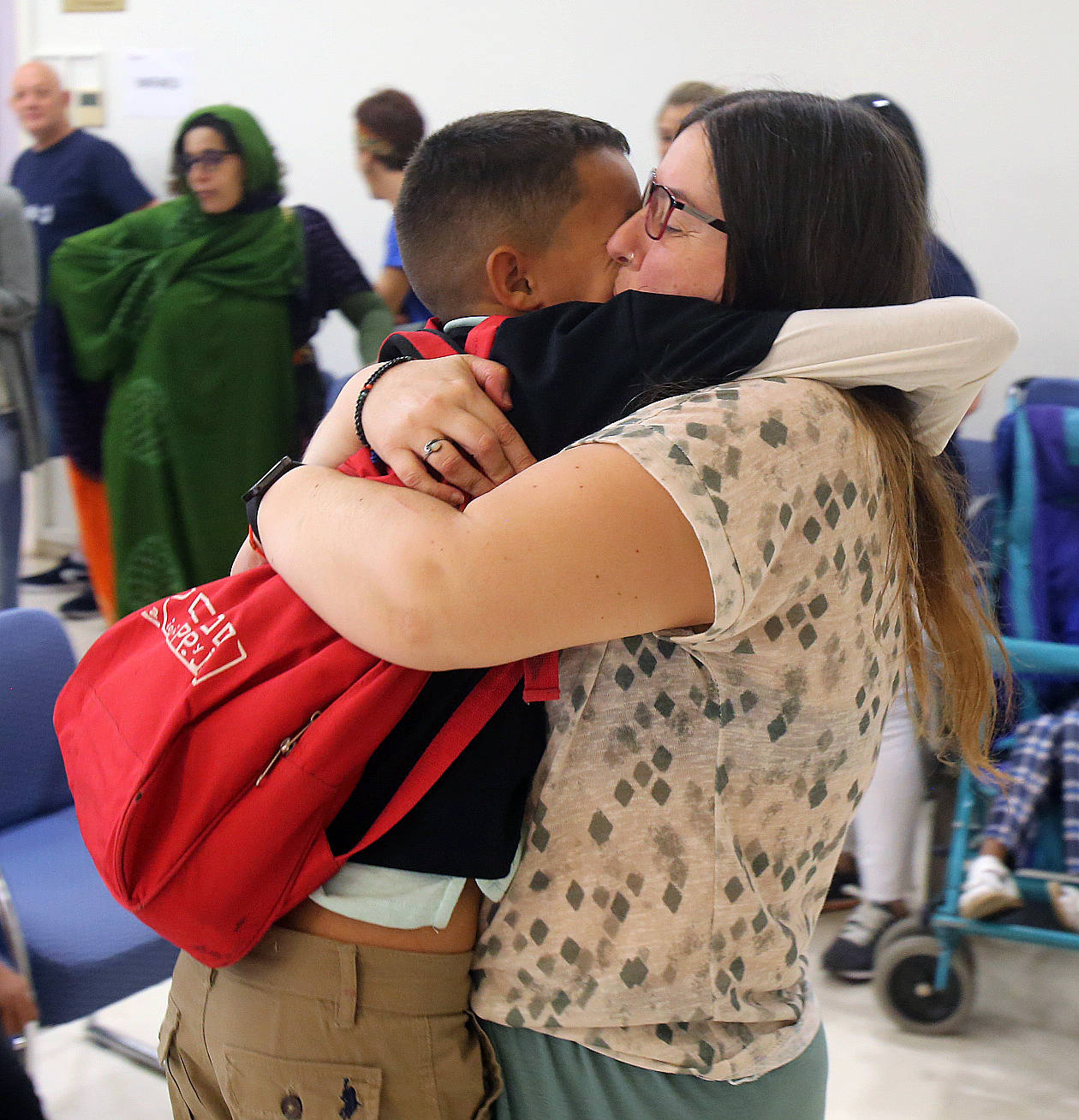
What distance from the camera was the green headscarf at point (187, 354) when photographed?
3621mm

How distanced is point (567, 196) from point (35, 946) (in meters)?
1.41

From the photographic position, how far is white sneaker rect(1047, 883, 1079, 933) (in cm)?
231

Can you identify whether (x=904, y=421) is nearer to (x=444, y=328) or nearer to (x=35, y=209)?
(x=444, y=328)

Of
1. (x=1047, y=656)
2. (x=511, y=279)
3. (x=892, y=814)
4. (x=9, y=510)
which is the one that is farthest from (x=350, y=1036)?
(x=9, y=510)

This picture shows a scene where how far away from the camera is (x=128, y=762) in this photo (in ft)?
2.64

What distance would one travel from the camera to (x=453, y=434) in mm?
784

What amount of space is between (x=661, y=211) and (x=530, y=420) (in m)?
0.20

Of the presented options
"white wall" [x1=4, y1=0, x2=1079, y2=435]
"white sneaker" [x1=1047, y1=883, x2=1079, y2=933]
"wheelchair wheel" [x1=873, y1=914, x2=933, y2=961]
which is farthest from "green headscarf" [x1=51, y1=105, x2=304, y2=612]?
"white sneaker" [x1=1047, y1=883, x2=1079, y2=933]

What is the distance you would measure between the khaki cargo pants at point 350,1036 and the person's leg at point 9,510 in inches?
113

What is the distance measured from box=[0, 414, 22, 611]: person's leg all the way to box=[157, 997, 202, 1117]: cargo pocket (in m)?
2.75

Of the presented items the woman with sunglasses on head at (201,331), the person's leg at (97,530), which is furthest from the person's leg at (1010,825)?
the person's leg at (97,530)

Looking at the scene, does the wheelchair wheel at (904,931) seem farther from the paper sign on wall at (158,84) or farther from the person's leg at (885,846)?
the paper sign on wall at (158,84)

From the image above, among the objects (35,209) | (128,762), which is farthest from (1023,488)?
(35,209)

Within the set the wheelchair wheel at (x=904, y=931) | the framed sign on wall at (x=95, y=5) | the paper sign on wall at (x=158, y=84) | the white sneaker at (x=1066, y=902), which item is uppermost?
the framed sign on wall at (x=95, y=5)
